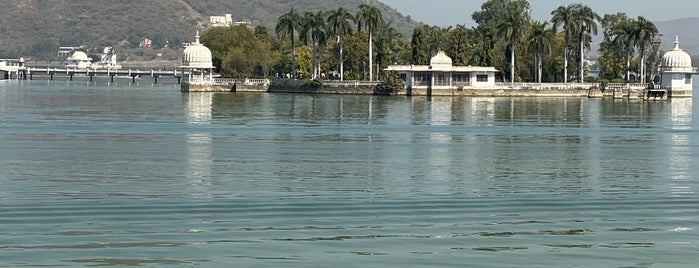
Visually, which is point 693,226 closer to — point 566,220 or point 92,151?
point 566,220

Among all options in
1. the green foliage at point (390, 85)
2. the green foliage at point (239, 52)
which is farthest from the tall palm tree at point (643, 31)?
the green foliage at point (239, 52)

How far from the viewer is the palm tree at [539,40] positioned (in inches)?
4424

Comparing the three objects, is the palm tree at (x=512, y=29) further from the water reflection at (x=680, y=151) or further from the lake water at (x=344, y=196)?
the lake water at (x=344, y=196)

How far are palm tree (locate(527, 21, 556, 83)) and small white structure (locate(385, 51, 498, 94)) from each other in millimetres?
6341

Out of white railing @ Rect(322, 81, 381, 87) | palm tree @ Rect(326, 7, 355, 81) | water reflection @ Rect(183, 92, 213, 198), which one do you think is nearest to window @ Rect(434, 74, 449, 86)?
white railing @ Rect(322, 81, 381, 87)

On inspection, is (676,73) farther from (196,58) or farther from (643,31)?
(196,58)

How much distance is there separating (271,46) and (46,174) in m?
110

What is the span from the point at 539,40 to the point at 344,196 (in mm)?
86407

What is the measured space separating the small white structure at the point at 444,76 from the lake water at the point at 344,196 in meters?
49.9

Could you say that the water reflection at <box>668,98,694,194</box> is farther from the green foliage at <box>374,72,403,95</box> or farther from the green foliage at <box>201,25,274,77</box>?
the green foliage at <box>201,25,274,77</box>

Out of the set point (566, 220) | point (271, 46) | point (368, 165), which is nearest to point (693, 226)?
point (566, 220)

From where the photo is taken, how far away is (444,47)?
411 feet

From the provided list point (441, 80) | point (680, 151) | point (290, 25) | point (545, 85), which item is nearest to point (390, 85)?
point (441, 80)

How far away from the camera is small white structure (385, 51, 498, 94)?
107 metres
